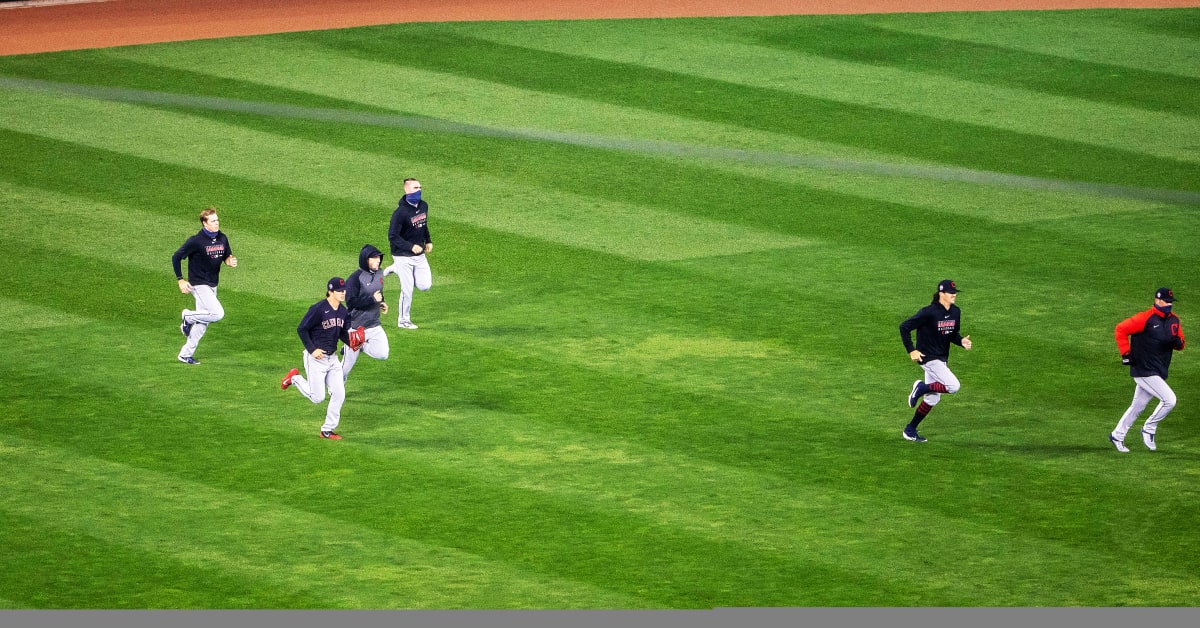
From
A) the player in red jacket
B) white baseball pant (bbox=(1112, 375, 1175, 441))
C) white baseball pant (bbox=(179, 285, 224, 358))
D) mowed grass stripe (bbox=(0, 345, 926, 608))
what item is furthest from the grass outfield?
the player in red jacket

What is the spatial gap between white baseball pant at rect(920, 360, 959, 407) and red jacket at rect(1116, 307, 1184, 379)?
1.36 meters

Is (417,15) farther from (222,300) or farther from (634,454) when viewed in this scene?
(634,454)

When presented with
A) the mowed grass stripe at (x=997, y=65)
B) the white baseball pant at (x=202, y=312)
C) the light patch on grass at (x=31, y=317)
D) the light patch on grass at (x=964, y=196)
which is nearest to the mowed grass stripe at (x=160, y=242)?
the light patch on grass at (x=31, y=317)

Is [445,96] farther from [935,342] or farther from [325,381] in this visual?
[935,342]

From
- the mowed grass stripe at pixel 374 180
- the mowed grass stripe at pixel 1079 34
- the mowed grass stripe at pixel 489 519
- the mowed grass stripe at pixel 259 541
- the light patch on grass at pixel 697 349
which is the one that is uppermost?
the mowed grass stripe at pixel 1079 34

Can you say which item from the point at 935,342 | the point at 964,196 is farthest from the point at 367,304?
the point at 964,196

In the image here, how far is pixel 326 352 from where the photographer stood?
13.9 m

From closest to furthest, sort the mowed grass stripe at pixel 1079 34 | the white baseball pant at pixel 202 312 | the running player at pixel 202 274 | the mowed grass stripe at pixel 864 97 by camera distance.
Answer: the running player at pixel 202 274 → the white baseball pant at pixel 202 312 → the mowed grass stripe at pixel 864 97 → the mowed grass stripe at pixel 1079 34

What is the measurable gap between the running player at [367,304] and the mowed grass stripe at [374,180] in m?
4.96

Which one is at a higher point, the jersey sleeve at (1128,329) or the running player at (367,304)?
the jersey sleeve at (1128,329)

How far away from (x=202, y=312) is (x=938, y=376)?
22.1ft

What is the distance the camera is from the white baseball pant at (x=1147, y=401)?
1370 cm

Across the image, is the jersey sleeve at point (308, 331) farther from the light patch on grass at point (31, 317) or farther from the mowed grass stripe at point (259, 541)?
the light patch on grass at point (31, 317)

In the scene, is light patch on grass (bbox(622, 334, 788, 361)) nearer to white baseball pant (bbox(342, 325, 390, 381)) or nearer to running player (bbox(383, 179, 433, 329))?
running player (bbox(383, 179, 433, 329))
